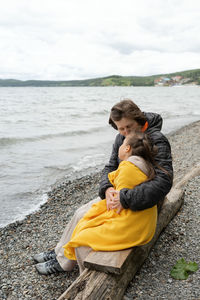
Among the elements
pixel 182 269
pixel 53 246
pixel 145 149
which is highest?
pixel 145 149

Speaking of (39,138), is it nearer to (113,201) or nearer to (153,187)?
(113,201)

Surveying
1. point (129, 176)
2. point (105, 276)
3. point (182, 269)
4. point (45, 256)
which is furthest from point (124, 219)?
point (45, 256)

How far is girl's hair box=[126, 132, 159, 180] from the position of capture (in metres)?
3.47

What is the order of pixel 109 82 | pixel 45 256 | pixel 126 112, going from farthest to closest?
pixel 109 82
pixel 45 256
pixel 126 112

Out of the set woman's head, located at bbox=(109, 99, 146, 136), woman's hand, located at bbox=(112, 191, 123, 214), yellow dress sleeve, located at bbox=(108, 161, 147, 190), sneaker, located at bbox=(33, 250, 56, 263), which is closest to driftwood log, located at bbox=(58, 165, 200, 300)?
woman's hand, located at bbox=(112, 191, 123, 214)

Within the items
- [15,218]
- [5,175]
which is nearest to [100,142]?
[5,175]

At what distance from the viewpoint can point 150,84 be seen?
18850 centimetres

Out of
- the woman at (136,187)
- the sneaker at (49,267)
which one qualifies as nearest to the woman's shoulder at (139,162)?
the woman at (136,187)

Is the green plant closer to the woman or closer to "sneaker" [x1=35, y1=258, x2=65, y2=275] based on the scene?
the woman

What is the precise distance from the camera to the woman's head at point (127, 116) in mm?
3811

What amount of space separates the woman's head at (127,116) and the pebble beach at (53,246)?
1824mm

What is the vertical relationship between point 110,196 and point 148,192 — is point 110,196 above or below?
below

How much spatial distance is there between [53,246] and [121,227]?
2495mm

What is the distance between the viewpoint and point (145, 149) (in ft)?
11.4
